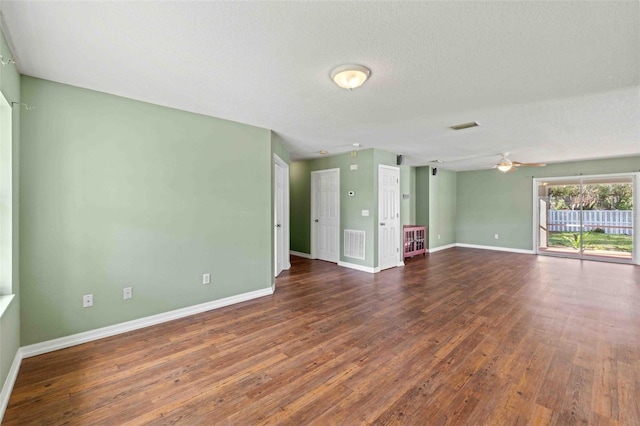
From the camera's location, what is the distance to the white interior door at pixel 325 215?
20.0ft

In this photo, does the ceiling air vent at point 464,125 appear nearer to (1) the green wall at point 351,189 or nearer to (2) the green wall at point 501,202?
(1) the green wall at point 351,189

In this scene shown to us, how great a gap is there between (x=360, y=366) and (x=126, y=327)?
245cm

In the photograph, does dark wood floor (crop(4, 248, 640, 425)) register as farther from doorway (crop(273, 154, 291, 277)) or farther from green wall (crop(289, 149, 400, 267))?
green wall (crop(289, 149, 400, 267))

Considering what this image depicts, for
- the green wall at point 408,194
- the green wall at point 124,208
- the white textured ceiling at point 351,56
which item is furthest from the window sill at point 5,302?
the green wall at point 408,194

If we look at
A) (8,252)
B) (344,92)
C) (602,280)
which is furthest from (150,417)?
(602,280)

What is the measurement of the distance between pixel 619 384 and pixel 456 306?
165cm

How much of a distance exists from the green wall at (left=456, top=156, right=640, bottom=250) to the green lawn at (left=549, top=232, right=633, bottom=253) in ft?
1.94

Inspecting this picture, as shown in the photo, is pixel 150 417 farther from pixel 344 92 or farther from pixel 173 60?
pixel 344 92

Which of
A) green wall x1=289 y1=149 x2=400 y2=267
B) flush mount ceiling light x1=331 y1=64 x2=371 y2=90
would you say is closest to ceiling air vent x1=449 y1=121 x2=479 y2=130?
green wall x1=289 y1=149 x2=400 y2=267

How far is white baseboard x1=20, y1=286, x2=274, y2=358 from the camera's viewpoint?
8.13ft

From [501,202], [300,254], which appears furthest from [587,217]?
[300,254]

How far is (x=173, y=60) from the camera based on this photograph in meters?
2.14

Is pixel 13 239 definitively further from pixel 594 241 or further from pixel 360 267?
pixel 594 241

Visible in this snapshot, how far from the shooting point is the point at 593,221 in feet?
22.3
